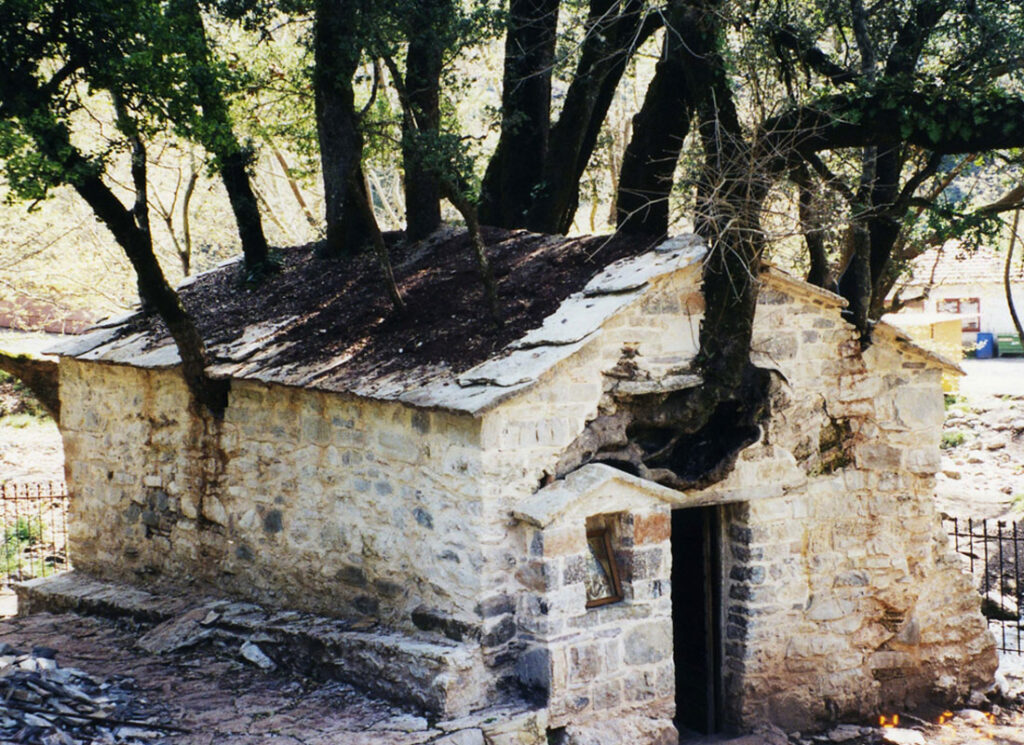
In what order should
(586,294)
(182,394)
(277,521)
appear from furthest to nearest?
(182,394) → (277,521) → (586,294)

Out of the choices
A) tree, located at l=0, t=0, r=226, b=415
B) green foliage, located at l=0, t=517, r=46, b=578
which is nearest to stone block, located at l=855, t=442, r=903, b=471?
tree, located at l=0, t=0, r=226, b=415

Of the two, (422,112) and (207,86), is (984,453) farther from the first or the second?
(207,86)

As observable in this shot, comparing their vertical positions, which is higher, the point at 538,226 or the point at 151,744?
the point at 538,226

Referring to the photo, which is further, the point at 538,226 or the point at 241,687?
the point at 538,226

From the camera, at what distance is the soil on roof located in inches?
269

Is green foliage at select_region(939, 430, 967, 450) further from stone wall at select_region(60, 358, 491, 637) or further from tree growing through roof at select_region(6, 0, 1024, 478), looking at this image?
stone wall at select_region(60, 358, 491, 637)

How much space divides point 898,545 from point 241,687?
4849 millimetres

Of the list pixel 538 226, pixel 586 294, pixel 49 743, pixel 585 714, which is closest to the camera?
pixel 49 743

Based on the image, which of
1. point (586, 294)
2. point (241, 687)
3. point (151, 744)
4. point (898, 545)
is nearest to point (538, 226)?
point (586, 294)

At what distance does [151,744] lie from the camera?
19.4 ft

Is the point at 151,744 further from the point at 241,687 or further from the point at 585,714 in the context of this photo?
the point at 585,714

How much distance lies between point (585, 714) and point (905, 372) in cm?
364

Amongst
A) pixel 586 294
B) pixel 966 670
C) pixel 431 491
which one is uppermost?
pixel 586 294

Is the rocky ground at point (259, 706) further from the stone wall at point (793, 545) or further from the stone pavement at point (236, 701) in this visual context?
the stone wall at point (793, 545)
